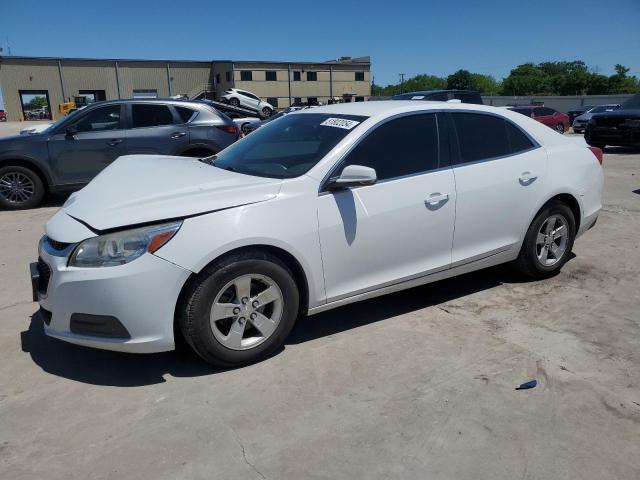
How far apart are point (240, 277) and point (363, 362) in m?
0.97

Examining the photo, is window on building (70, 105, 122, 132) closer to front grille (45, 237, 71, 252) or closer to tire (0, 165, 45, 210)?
tire (0, 165, 45, 210)

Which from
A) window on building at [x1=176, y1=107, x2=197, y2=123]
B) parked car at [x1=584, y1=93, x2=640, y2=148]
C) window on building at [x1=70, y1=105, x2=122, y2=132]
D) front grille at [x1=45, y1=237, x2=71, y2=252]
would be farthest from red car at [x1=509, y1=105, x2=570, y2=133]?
front grille at [x1=45, y1=237, x2=71, y2=252]

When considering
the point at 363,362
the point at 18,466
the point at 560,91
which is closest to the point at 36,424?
the point at 18,466

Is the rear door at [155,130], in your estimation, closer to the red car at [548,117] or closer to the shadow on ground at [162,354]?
the shadow on ground at [162,354]

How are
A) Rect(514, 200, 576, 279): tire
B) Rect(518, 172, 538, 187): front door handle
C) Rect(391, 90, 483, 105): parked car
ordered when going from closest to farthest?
Rect(518, 172, 538, 187): front door handle → Rect(514, 200, 576, 279): tire → Rect(391, 90, 483, 105): parked car

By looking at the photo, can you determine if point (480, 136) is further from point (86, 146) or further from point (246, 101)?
point (246, 101)

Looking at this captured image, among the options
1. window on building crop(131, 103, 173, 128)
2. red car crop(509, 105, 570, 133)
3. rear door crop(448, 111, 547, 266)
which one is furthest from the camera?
red car crop(509, 105, 570, 133)

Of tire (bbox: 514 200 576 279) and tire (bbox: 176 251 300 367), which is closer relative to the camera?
tire (bbox: 176 251 300 367)

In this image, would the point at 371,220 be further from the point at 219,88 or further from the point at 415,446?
the point at 219,88

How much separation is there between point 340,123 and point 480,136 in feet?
3.98

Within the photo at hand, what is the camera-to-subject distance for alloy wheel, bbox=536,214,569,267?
183 inches

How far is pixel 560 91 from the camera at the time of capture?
282 feet

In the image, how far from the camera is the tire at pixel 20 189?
7.99m

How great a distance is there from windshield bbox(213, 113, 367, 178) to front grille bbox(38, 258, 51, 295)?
1404 mm
